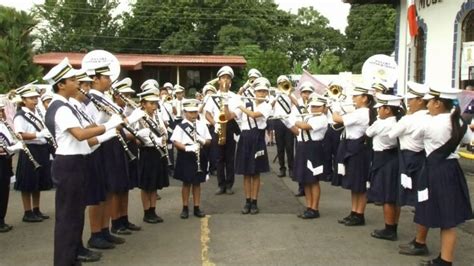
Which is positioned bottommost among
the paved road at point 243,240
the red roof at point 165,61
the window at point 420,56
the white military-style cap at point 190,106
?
the paved road at point 243,240

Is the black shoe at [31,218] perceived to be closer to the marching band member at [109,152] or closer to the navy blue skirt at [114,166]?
the marching band member at [109,152]

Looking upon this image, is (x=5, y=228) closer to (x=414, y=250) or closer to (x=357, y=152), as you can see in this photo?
(x=357, y=152)

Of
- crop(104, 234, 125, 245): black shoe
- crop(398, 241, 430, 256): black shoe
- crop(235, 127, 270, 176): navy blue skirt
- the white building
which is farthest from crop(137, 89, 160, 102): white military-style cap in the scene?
the white building

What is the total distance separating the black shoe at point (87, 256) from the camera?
586 centimetres

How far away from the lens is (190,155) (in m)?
7.67

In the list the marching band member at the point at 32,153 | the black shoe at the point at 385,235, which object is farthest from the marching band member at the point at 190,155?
the black shoe at the point at 385,235

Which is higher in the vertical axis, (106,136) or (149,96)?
(149,96)

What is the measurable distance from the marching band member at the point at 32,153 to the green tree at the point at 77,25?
48090 mm

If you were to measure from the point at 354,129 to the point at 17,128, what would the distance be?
4555mm

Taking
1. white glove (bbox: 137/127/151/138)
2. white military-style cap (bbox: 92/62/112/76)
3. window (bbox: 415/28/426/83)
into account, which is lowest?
white glove (bbox: 137/127/151/138)

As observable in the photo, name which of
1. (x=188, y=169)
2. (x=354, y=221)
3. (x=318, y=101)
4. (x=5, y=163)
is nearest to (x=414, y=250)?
(x=354, y=221)

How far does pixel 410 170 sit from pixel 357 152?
3.94ft

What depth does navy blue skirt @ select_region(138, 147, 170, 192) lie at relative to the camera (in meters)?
Result: 7.32

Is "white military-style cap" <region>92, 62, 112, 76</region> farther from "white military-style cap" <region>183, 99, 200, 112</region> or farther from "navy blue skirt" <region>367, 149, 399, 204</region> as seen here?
"navy blue skirt" <region>367, 149, 399, 204</region>
